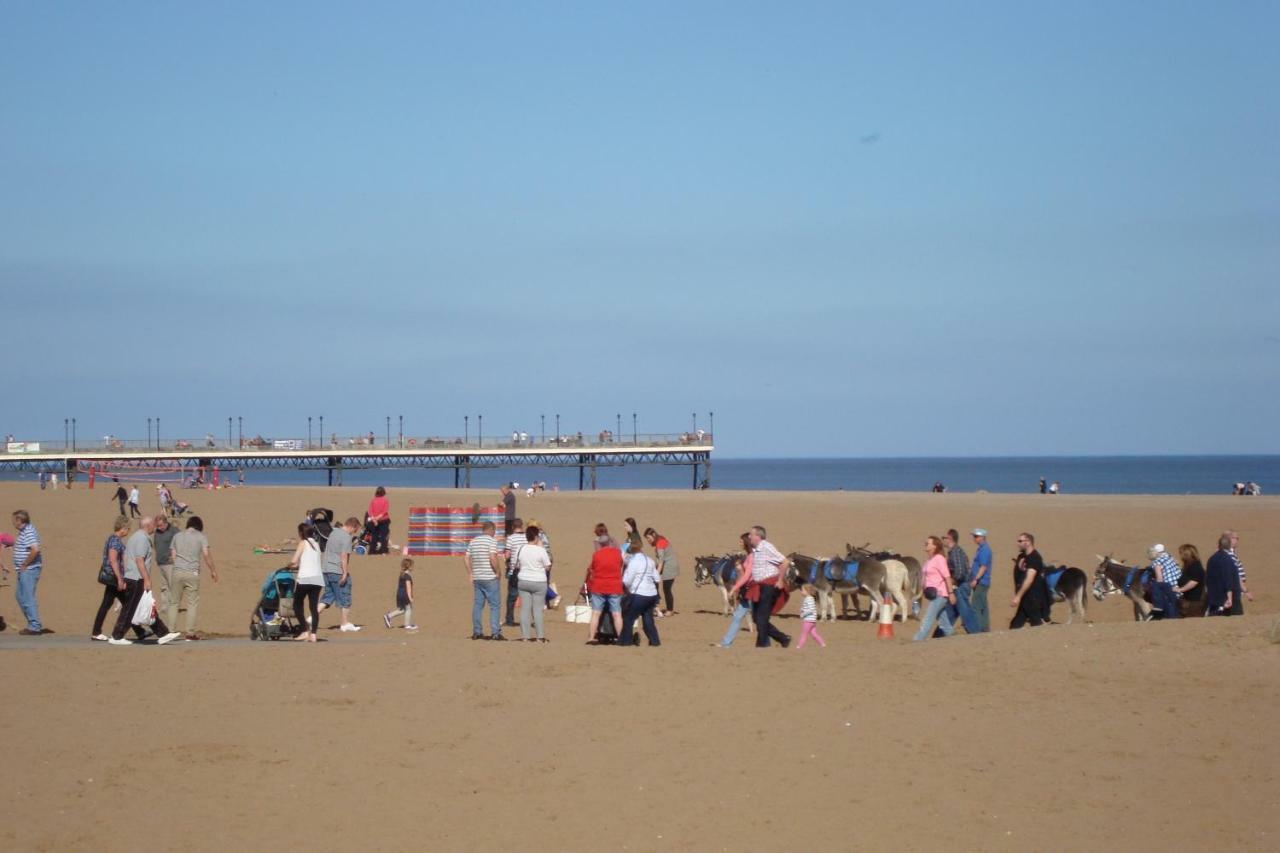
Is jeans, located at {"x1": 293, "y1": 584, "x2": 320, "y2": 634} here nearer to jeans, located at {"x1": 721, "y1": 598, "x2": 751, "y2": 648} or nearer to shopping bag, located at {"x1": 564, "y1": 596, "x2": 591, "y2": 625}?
shopping bag, located at {"x1": 564, "y1": 596, "x2": 591, "y2": 625}

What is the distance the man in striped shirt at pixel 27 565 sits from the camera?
16.6 m

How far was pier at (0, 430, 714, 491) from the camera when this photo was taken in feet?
310

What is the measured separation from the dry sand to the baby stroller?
0.43 m

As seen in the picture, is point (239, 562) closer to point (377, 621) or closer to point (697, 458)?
point (377, 621)

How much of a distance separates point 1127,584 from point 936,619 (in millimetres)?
3560

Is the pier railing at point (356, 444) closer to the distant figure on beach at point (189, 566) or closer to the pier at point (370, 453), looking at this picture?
the pier at point (370, 453)

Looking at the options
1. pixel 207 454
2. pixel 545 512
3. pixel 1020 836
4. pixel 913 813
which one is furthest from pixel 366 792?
→ pixel 207 454

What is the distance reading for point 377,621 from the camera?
20.4 meters

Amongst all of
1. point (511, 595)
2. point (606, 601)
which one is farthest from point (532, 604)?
point (511, 595)

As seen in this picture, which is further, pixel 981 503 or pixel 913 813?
pixel 981 503

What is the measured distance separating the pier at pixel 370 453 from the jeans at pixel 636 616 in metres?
79.0

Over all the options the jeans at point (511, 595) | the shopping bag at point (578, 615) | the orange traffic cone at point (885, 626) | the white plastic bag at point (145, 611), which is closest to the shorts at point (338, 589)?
the jeans at point (511, 595)

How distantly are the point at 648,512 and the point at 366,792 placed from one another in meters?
40.1

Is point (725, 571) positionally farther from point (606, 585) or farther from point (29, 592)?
point (29, 592)
